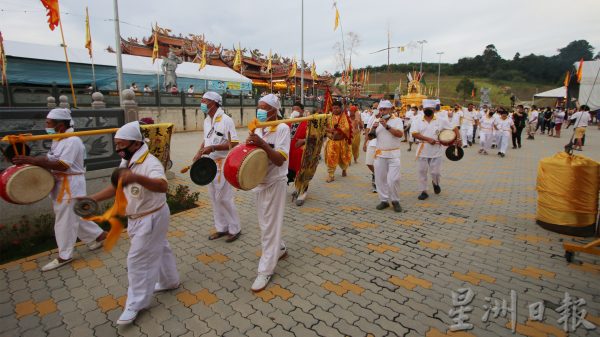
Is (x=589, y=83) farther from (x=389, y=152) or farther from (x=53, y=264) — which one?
(x=53, y=264)

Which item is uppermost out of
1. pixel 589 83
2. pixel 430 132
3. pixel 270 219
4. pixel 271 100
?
pixel 589 83

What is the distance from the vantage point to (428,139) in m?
6.18

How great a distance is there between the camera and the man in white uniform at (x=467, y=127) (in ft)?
50.6

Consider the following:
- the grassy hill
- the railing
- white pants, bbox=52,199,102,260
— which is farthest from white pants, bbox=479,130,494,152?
the grassy hill

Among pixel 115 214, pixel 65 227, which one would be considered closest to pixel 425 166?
pixel 115 214

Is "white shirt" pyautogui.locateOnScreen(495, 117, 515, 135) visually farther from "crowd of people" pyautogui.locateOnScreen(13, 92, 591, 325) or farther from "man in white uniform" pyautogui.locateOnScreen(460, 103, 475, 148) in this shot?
"crowd of people" pyautogui.locateOnScreen(13, 92, 591, 325)

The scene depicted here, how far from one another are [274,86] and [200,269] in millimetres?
33882

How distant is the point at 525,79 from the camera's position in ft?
254

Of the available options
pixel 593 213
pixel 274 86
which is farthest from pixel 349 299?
pixel 274 86

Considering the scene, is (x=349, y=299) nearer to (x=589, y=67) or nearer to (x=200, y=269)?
(x=200, y=269)

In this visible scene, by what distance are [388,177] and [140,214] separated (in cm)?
402

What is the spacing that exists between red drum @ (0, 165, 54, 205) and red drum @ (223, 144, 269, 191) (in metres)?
1.83

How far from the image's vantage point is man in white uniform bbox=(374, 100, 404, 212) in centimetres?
557

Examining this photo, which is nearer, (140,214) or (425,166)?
(140,214)
